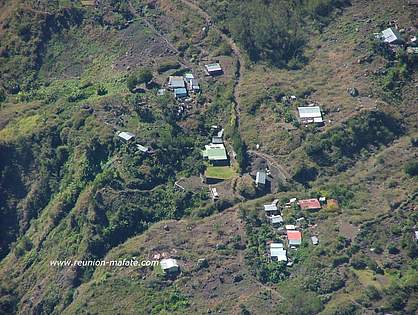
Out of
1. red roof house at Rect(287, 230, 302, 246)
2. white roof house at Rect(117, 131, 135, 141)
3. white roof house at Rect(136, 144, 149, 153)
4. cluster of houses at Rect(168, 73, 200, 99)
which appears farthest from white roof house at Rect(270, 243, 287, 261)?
cluster of houses at Rect(168, 73, 200, 99)

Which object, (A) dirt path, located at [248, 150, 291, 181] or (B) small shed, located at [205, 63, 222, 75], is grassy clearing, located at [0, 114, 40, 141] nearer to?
(B) small shed, located at [205, 63, 222, 75]

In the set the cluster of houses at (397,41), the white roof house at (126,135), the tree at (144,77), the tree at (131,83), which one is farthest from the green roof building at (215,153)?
the cluster of houses at (397,41)

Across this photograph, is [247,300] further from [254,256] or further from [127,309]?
[127,309]

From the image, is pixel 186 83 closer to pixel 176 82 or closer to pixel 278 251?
pixel 176 82

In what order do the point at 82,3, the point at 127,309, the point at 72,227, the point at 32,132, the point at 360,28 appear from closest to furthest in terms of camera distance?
the point at 127,309 < the point at 72,227 < the point at 32,132 < the point at 360,28 < the point at 82,3

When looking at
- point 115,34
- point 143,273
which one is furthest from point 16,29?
point 143,273

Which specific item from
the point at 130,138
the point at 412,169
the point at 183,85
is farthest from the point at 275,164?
the point at 130,138
